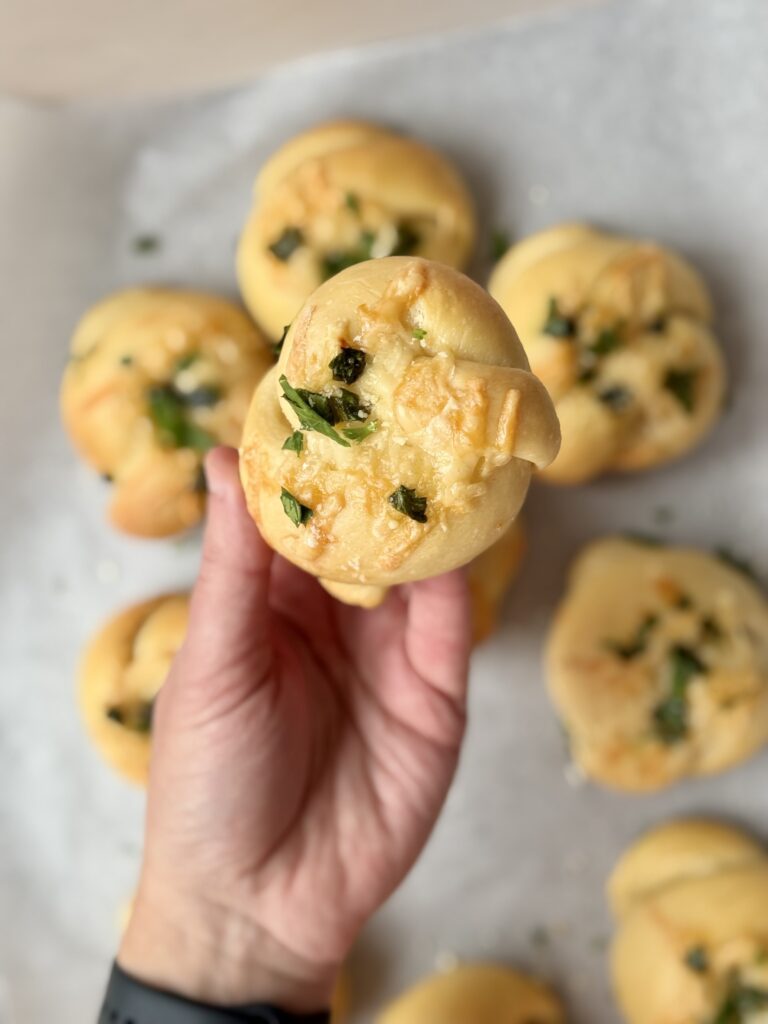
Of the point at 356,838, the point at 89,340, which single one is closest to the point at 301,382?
the point at 356,838

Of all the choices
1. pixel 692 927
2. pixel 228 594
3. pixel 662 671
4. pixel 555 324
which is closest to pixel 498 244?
pixel 555 324

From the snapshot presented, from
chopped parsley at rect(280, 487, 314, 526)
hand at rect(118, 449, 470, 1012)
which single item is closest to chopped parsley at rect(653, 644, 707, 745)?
hand at rect(118, 449, 470, 1012)

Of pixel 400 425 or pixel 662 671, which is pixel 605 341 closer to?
pixel 662 671

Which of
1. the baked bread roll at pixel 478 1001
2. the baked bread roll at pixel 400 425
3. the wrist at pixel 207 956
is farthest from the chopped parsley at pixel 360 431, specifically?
the baked bread roll at pixel 478 1001

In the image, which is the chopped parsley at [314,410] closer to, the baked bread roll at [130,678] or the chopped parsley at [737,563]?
the baked bread roll at [130,678]

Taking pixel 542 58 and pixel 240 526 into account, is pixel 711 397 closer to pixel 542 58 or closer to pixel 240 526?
pixel 542 58
